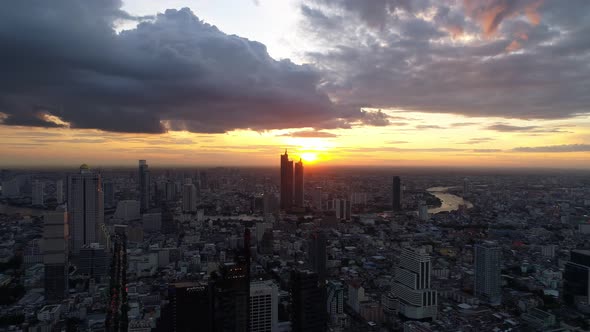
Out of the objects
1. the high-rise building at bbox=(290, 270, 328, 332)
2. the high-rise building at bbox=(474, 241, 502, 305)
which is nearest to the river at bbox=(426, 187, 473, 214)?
the high-rise building at bbox=(474, 241, 502, 305)

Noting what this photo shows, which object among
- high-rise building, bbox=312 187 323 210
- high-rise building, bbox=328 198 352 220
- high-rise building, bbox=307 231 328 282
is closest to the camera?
high-rise building, bbox=307 231 328 282

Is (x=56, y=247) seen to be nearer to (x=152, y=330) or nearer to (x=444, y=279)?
(x=152, y=330)

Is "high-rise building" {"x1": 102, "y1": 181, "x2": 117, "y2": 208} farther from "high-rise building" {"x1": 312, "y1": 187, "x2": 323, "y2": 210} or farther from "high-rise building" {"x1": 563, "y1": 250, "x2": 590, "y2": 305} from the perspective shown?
"high-rise building" {"x1": 563, "y1": 250, "x2": 590, "y2": 305}

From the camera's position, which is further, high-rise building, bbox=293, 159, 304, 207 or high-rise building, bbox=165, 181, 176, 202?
high-rise building, bbox=293, 159, 304, 207

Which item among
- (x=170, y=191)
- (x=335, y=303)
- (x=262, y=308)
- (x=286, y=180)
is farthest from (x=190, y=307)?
(x=170, y=191)

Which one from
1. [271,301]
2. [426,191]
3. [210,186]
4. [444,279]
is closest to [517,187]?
[426,191]

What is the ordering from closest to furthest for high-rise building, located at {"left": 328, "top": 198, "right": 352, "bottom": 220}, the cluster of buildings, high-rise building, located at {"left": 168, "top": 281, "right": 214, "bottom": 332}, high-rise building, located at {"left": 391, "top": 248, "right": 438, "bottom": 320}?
high-rise building, located at {"left": 168, "top": 281, "right": 214, "bottom": 332}, the cluster of buildings, high-rise building, located at {"left": 391, "top": 248, "right": 438, "bottom": 320}, high-rise building, located at {"left": 328, "top": 198, "right": 352, "bottom": 220}

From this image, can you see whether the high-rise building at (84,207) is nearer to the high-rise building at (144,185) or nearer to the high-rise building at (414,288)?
the high-rise building at (144,185)
